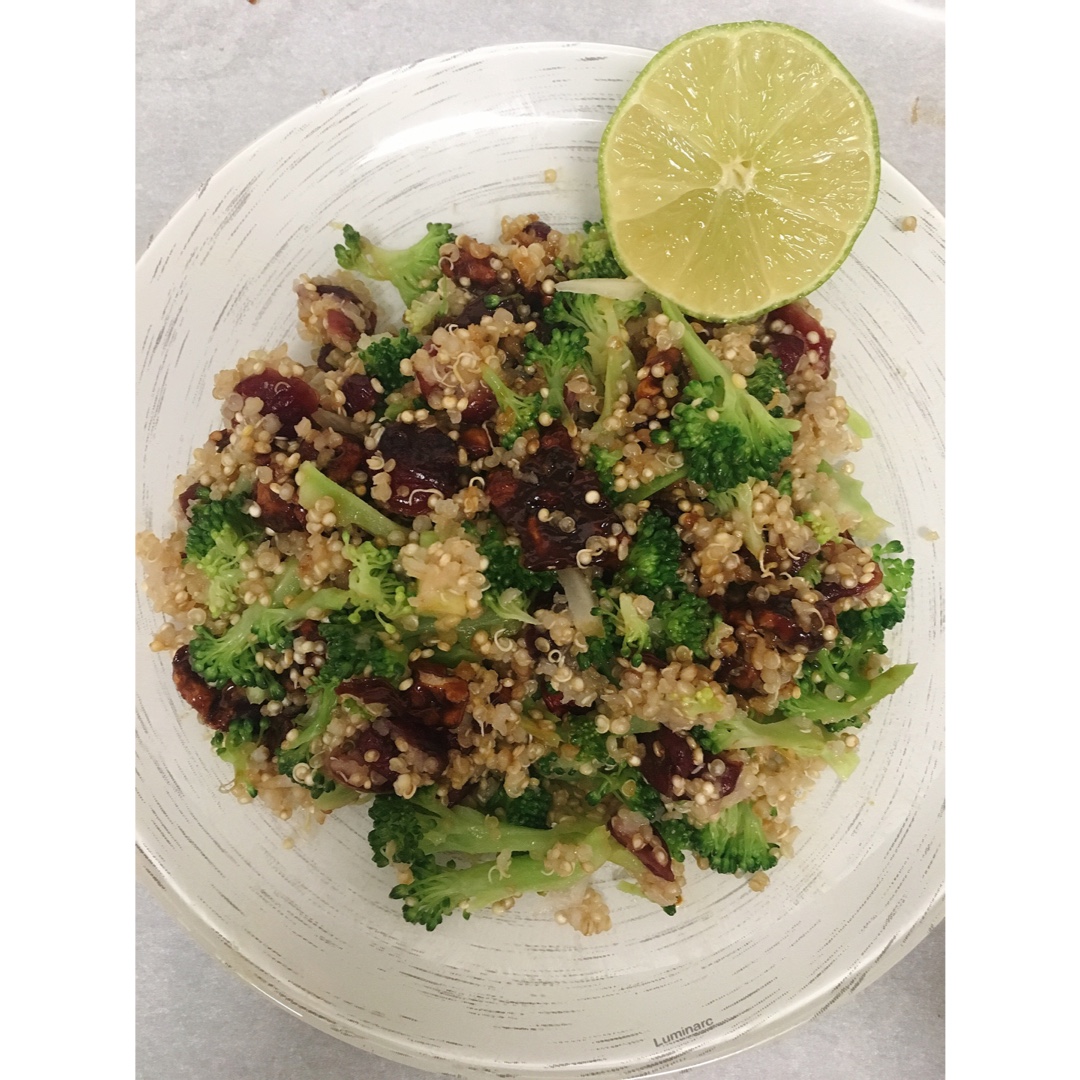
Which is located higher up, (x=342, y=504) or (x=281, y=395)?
(x=281, y=395)

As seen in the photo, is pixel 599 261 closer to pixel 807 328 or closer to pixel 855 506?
pixel 807 328

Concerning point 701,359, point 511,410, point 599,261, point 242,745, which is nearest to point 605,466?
point 511,410

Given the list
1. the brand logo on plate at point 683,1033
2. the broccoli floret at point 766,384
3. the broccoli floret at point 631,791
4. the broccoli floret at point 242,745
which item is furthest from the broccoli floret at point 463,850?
the broccoli floret at point 766,384

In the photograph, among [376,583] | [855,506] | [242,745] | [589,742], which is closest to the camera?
[376,583]

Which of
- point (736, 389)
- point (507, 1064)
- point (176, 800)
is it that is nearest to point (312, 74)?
point (736, 389)

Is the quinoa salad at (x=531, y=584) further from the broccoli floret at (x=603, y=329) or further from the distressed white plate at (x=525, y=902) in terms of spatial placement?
the distressed white plate at (x=525, y=902)

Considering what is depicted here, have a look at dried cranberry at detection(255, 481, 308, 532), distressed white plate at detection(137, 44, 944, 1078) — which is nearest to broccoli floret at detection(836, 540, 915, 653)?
distressed white plate at detection(137, 44, 944, 1078)

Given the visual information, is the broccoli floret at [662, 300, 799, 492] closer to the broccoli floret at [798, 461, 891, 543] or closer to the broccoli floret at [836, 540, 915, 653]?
the broccoli floret at [798, 461, 891, 543]
